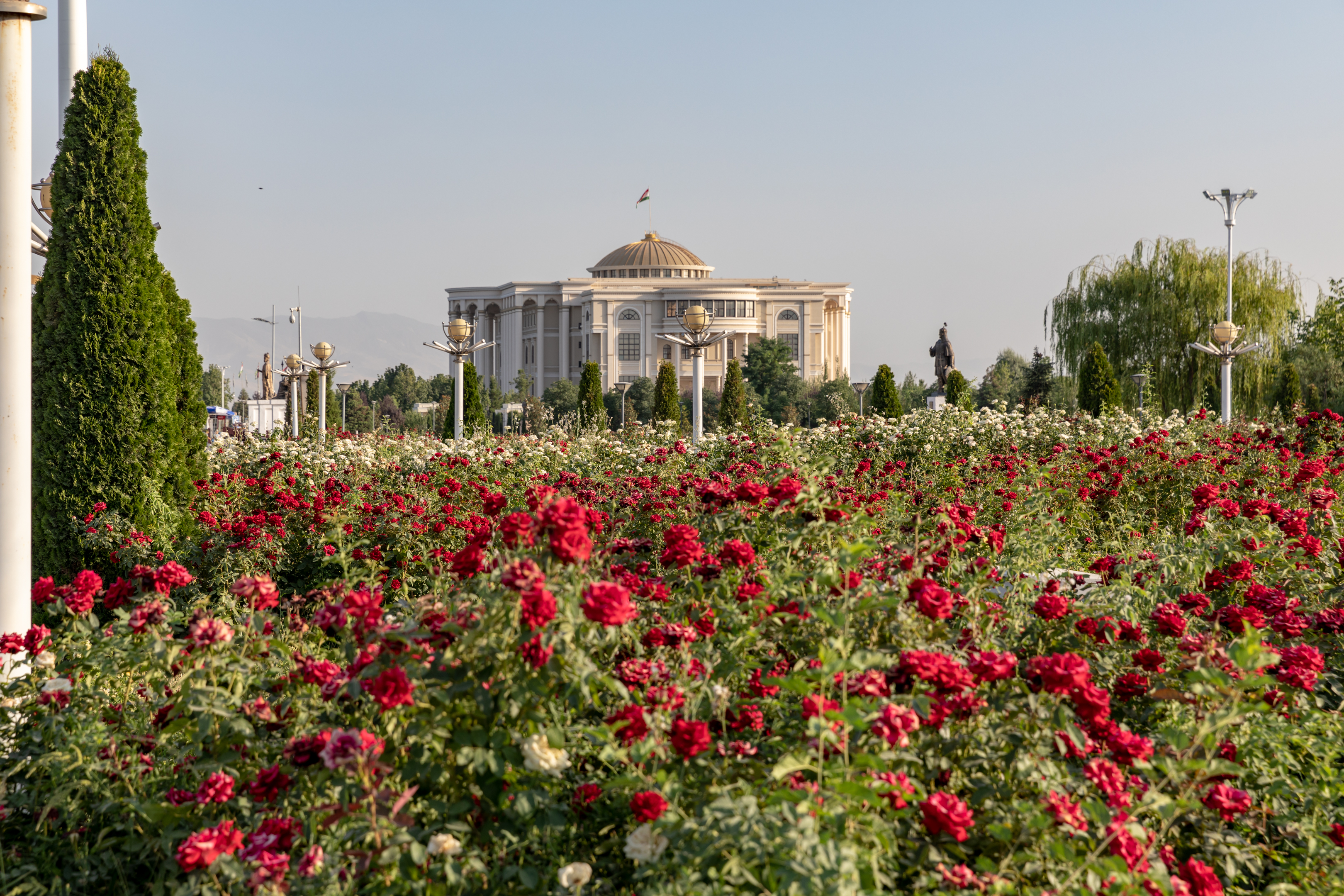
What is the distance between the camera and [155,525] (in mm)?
6961

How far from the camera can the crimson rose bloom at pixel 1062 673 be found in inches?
84.6

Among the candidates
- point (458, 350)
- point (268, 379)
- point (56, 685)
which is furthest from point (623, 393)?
point (56, 685)

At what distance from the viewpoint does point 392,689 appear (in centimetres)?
A: 200

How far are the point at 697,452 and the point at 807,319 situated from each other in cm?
8624

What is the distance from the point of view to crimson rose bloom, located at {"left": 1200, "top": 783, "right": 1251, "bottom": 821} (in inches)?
94.0

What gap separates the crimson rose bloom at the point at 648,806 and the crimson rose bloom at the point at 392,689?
483mm

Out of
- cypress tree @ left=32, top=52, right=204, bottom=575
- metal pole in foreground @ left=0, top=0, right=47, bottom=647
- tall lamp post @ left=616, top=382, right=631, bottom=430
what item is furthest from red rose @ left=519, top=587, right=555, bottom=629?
tall lamp post @ left=616, top=382, right=631, bottom=430

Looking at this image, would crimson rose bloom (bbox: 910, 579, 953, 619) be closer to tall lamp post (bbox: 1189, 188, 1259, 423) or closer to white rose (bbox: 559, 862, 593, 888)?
white rose (bbox: 559, 862, 593, 888)

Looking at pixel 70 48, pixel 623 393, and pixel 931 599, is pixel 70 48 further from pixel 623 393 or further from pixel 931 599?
pixel 623 393

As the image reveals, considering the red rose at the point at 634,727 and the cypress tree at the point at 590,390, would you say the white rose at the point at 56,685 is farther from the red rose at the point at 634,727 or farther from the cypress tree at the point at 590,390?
the cypress tree at the point at 590,390

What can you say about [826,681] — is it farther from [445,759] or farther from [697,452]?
[697,452]

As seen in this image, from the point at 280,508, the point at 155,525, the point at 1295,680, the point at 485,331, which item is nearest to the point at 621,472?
the point at 280,508

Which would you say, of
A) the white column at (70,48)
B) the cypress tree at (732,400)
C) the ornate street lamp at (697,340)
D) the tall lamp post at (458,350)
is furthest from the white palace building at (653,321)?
the white column at (70,48)

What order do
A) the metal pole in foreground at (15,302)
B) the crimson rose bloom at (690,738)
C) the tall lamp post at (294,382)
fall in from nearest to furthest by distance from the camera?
the crimson rose bloom at (690,738), the metal pole in foreground at (15,302), the tall lamp post at (294,382)
